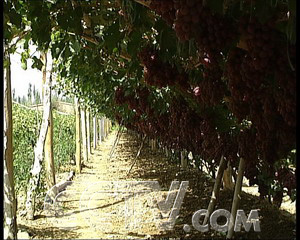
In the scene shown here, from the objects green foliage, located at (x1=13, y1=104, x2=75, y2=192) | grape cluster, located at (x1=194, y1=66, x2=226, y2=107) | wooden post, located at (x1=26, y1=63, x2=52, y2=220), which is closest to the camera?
grape cluster, located at (x1=194, y1=66, x2=226, y2=107)

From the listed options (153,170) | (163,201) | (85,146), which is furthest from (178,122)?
(85,146)

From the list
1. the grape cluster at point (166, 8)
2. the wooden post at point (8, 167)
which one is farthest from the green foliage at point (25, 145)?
the grape cluster at point (166, 8)

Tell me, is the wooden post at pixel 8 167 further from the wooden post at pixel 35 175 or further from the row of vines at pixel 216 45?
the wooden post at pixel 35 175

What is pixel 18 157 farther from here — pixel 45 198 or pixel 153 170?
pixel 153 170

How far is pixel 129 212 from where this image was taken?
6.18m

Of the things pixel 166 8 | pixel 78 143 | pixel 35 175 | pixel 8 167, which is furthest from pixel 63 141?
pixel 166 8

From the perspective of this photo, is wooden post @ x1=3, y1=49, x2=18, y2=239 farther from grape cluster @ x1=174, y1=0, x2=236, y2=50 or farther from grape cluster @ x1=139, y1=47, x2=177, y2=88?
grape cluster @ x1=174, y1=0, x2=236, y2=50

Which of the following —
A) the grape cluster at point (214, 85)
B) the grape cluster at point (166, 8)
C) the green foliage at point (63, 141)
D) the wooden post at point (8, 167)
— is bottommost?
the green foliage at point (63, 141)

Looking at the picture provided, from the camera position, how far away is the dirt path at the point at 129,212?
498cm

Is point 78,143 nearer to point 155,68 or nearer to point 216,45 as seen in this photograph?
point 155,68

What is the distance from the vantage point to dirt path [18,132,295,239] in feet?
16.4

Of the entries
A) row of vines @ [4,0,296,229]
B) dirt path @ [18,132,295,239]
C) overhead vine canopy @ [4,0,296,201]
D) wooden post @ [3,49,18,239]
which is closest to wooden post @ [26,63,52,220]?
dirt path @ [18,132,295,239]

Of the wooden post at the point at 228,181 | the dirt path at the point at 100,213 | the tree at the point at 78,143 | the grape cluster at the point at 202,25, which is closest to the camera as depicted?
the grape cluster at the point at 202,25

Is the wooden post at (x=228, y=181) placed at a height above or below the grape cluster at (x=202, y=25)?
below
